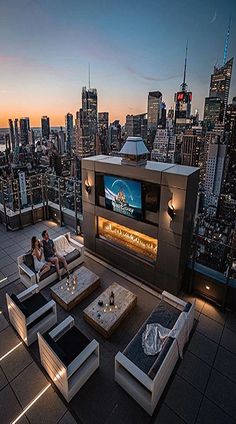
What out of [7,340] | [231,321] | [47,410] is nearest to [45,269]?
[7,340]

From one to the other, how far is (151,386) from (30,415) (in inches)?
60.9

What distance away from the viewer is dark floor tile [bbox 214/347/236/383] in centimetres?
313

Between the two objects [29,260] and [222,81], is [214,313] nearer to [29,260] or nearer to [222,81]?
[29,260]

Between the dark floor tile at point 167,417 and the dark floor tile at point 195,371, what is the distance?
1.67ft

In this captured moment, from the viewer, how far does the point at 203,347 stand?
3518 mm

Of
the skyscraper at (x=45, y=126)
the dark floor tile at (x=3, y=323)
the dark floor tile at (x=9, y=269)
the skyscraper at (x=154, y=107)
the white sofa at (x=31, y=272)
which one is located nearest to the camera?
the dark floor tile at (x=3, y=323)

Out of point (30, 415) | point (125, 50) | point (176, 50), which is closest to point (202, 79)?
point (176, 50)

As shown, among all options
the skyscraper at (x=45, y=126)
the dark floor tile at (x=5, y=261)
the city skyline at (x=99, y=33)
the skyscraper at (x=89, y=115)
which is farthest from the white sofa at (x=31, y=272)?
the skyscraper at (x=45, y=126)

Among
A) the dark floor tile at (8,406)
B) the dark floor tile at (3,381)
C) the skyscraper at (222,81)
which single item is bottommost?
the dark floor tile at (8,406)

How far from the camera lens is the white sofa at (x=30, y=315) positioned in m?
3.44

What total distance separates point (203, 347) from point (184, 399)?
909mm

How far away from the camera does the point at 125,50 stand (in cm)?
773

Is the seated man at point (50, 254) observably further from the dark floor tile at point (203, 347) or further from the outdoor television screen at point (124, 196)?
the dark floor tile at point (203, 347)

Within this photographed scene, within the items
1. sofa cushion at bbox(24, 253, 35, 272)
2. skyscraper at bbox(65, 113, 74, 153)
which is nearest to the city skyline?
sofa cushion at bbox(24, 253, 35, 272)
